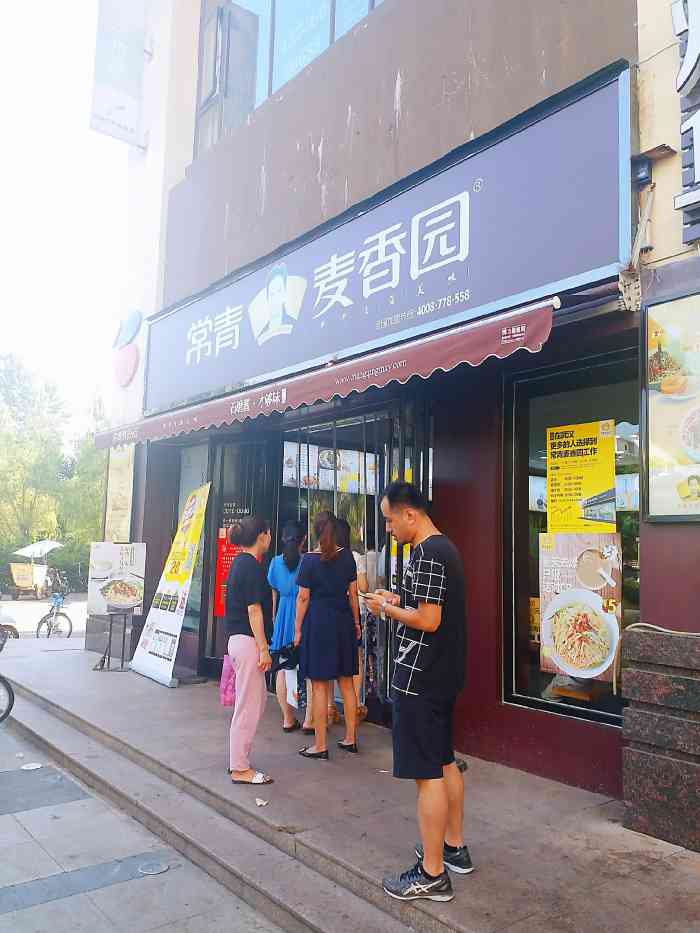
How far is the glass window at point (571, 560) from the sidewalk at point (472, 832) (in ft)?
2.18

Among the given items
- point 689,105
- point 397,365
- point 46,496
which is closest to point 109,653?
point 397,365

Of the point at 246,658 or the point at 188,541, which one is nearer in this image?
the point at 246,658

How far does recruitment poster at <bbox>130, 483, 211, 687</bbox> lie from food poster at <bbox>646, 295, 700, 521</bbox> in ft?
17.6

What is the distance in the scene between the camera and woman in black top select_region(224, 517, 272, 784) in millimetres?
4645

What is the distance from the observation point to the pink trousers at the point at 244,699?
4.64 metres

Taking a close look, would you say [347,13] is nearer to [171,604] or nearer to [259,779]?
[171,604]

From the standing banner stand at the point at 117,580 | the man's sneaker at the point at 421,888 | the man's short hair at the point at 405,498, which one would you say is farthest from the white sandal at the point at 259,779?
the standing banner stand at the point at 117,580

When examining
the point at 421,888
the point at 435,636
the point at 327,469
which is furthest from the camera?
the point at 327,469

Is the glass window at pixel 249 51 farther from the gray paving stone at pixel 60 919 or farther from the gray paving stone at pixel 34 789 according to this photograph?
the gray paving stone at pixel 60 919

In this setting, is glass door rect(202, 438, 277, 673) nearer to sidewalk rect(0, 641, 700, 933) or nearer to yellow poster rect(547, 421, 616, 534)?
sidewalk rect(0, 641, 700, 933)

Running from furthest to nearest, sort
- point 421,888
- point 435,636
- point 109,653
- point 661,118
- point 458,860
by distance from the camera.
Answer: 1. point 109,653
2. point 661,118
3. point 458,860
4. point 435,636
5. point 421,888

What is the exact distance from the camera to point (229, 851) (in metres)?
3.80

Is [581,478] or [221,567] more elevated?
[581,478]

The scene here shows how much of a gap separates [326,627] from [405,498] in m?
2.18
